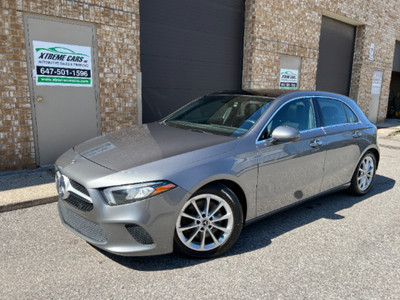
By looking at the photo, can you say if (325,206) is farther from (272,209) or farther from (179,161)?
(179,161)

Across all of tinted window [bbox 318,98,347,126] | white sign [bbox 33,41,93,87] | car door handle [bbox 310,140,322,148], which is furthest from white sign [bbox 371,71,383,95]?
white sign [bbox 33,41,93,87]

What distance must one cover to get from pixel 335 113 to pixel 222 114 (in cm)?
165

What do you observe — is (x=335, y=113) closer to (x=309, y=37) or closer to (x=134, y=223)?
(x=134, y=223)

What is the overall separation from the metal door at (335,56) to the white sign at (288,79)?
5.88ft

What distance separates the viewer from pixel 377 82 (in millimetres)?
15102

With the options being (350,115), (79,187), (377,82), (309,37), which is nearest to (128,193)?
(79,187)

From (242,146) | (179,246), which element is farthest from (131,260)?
(242,146)

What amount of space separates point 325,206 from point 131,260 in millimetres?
2803

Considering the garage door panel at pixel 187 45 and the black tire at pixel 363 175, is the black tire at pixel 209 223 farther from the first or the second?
the garage door panel at pixel 187 45

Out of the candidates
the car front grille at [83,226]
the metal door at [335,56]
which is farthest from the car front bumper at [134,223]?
the metal door at [335,56]

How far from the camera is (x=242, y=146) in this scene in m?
3.15

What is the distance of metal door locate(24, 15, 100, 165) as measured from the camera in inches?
220

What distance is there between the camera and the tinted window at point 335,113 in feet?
13.8

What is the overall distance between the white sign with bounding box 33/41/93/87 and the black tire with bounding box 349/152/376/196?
4939mm
